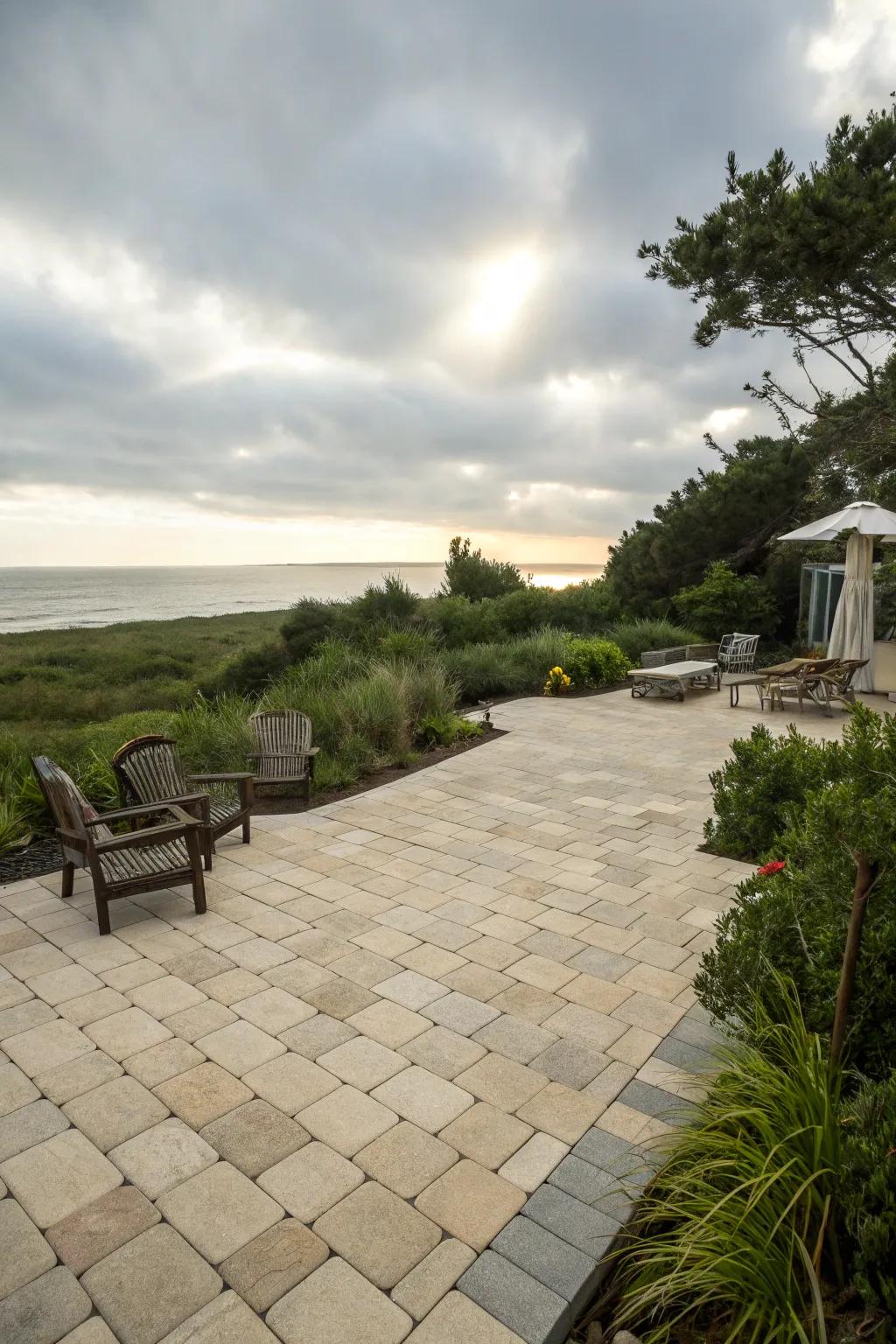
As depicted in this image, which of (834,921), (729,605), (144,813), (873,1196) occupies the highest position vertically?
(729,605)

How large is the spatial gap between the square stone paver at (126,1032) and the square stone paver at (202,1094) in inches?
10.7

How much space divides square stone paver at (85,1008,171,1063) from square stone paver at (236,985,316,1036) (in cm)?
32

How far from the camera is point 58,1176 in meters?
2.07

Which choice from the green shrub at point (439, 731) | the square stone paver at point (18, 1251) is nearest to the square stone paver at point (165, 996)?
the square stone paver at point (18, 1251)

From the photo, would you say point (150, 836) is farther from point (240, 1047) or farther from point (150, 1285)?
point (150, 1285)

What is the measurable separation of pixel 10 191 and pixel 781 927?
8162mm

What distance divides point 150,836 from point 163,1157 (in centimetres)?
172

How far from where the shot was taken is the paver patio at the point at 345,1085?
67.8 inches

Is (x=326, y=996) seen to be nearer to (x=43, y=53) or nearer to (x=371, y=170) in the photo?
(x=43, y=53)

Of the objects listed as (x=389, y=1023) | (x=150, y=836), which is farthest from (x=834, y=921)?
(x=150, y=836)

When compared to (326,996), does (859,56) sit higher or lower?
higher

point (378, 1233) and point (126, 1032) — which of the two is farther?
point (126, 1032)

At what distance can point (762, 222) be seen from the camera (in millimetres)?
7523

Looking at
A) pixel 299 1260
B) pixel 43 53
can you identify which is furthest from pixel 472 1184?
pixel 43 53
